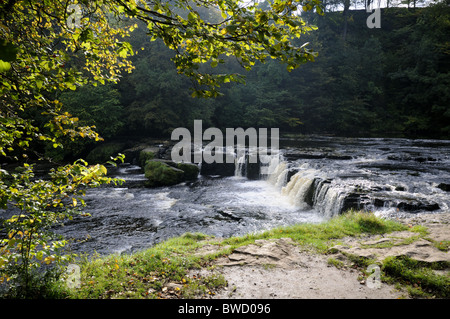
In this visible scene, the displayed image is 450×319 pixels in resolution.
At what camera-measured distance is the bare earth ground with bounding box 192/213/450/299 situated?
366cm

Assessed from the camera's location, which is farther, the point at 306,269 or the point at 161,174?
the point at 161,174

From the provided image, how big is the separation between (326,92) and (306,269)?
3179cm

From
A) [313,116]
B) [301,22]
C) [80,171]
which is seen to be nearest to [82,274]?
[80,171]

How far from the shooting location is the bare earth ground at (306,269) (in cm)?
366

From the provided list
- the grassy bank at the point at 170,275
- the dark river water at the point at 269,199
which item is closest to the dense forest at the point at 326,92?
the dark river water at the point at 269,199

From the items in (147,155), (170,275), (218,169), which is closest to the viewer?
(170,275)

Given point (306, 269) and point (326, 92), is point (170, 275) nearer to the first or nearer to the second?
point (306, 269)

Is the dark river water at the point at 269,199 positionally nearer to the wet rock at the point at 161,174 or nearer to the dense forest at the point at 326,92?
the wet rock at the point at 161,174

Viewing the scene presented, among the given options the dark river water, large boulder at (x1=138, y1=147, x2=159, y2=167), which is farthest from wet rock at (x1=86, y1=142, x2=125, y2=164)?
the dark river water

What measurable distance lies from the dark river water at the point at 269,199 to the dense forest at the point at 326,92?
A: 1090 cm

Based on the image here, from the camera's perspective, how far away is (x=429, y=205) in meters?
7.70

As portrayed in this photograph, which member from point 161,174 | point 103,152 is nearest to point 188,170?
point 161,174

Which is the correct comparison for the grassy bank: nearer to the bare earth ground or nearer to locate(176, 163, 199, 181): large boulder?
the bare earth ground

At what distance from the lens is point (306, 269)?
4.41m
